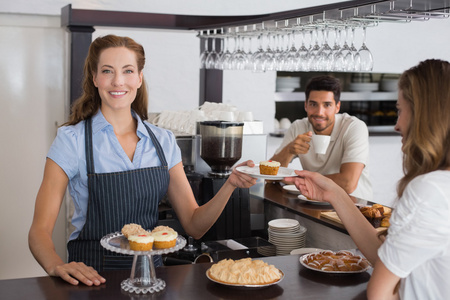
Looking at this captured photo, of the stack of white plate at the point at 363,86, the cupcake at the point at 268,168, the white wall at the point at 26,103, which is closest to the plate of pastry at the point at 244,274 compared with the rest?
the cupcake at the point at 268,168

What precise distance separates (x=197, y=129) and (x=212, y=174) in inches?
17.0

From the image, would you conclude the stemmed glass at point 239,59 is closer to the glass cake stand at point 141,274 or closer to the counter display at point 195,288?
the counter display at point 195,288

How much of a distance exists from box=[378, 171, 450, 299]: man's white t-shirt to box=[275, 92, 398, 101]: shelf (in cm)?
489

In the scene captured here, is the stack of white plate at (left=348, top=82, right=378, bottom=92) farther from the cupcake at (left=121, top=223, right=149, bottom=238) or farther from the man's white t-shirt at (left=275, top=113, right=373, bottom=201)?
the cupcake at (left=121, top=223, right=149, bottom=238)

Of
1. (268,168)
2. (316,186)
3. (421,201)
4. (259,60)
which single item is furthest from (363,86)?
(421,201)

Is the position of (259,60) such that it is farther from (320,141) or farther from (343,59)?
(343,59)

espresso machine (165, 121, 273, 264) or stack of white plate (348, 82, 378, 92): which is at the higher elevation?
stack of white plate (348, 82, 378, 92)

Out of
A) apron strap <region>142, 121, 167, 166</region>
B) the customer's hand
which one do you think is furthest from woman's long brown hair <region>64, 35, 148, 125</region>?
the customer's hand

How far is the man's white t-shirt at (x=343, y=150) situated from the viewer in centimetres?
402

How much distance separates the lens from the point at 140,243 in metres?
1.80

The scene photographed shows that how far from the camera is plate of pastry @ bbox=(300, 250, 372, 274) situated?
2.08m

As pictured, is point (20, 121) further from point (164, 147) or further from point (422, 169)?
point (422, 169)

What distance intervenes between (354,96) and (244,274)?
5.37 m

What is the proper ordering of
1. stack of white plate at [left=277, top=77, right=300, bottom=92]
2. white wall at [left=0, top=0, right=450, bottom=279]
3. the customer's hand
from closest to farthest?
the customer's hand < white wall at [left=0, top=0, right=450, bottom=279] < stack of white plate at [left=277, top=77, right=300, bottom=92]
